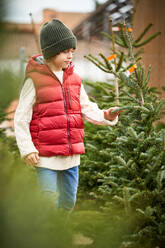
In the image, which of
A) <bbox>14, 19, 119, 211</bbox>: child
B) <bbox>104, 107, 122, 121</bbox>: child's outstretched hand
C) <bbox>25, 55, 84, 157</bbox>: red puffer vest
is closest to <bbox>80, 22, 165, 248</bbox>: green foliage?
<bbox>104, 107, 122, 121</bbox>: child's outstretched hand

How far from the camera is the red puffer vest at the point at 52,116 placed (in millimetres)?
2104

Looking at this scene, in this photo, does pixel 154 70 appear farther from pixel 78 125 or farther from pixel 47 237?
pixel 47 237

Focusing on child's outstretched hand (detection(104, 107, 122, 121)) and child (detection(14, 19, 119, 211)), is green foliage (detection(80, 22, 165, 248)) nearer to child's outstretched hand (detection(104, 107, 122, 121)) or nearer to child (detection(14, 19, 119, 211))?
child's outstretched hand (detection(104, 107, 122, 121))

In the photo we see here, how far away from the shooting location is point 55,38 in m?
2.05

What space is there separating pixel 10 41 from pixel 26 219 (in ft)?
1.07

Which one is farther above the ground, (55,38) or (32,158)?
(55,38)

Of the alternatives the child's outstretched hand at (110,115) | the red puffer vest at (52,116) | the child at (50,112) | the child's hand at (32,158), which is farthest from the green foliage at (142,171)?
the child's hand at (32,158)

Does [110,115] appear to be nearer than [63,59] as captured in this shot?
No

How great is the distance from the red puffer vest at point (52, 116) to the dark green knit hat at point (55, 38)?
13 cm

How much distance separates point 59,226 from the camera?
2.03 ft

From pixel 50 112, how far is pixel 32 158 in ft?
1.02

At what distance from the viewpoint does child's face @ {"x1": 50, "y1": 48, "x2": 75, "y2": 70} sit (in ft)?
6.90

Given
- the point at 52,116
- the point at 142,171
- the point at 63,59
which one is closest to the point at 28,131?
the point at 52,116

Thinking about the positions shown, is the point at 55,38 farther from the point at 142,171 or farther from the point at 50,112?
the point at 142,171
